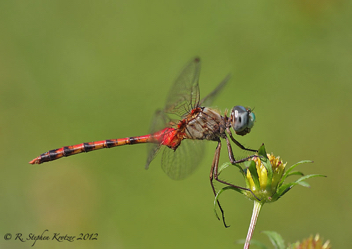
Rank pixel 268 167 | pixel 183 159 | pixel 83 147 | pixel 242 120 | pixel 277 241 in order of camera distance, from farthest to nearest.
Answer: pixel 83 147
pixel 183 159
pixel 242 120
pixel 268 167
pixel 277 241

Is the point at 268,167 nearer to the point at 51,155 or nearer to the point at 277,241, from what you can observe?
the point at 277,241

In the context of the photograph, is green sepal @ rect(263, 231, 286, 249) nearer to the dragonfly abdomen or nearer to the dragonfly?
the dragonfly

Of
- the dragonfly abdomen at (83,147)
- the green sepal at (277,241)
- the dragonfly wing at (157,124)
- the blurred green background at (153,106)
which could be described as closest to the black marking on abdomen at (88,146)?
the dragonfly abdomen at (83,147)

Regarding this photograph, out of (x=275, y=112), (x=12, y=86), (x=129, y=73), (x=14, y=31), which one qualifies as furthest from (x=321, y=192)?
(x=14, y=31)

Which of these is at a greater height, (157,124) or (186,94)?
(186,94)

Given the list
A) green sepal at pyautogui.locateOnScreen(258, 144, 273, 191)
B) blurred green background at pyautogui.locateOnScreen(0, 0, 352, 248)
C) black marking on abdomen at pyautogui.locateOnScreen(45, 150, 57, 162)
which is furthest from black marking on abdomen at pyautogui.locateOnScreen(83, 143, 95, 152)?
green sepal at pyautogui.locateOnScreen(258, 144, 273, 191)

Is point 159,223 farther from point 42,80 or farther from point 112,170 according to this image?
point 42,80

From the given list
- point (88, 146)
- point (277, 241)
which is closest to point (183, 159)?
point (88, 146)

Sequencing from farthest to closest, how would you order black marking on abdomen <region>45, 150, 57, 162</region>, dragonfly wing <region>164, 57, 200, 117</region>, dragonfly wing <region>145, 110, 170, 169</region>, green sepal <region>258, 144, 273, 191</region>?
black marking on abdomen <region>45, 150, 57, 162</region> → dragonfly wing <region>164, 57, 200, 117</region> → dragonfly wing <region>145, 110, 170, 169</region> → green sepal <region>258, 144, 273, 191</region>
